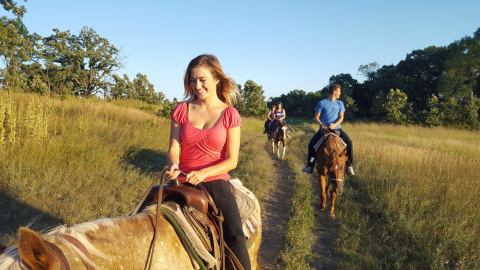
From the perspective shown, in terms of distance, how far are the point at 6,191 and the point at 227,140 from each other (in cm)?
441

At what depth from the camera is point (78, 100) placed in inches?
411

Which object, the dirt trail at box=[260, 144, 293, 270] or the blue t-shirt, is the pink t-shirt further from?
the blue t-shirt

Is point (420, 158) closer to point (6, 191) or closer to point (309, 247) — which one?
point (309, 247)

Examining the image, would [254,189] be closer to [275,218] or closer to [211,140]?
[275,218]

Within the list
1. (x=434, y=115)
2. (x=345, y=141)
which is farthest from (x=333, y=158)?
(x=434, y=115)

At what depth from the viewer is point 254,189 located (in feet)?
28.6

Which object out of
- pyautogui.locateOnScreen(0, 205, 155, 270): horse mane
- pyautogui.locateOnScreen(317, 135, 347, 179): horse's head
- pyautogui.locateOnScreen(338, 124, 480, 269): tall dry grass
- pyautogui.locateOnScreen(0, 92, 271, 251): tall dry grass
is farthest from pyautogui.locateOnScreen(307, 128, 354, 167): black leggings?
pyautogui.locateOnScreen(0, 205, 155, 270): horse mane

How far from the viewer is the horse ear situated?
135cm

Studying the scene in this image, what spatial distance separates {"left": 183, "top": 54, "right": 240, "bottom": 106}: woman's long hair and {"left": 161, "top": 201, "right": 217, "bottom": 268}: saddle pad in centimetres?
107

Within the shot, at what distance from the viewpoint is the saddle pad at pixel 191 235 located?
2.25 m

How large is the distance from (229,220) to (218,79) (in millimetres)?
1109

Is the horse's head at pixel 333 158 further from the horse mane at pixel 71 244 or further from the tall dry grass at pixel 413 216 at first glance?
the horse mane at pixel 71 244

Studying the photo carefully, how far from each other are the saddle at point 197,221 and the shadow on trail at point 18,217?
310cm

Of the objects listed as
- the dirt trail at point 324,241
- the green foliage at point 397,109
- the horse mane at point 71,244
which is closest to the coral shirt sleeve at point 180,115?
the horse mane at point 71,244
